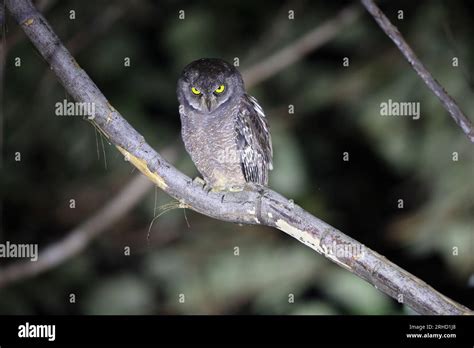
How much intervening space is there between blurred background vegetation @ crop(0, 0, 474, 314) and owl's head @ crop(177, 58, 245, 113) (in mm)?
1213

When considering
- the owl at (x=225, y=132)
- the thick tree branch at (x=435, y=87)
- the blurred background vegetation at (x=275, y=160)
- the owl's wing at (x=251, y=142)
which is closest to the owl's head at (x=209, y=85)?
the owl at (x=225, y=132)

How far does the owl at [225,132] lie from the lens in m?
3.42

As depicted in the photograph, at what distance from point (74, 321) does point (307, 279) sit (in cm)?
199

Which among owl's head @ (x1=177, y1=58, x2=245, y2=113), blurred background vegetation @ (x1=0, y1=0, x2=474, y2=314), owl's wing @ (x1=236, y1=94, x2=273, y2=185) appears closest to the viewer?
owl's head @ (x1=177, y1=58, x2=245, y2=113)

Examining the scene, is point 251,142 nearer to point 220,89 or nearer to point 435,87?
point 220,89

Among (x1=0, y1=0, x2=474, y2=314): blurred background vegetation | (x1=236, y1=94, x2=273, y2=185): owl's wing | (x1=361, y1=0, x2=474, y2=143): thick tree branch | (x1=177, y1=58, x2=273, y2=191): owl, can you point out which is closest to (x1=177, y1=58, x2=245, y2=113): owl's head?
(x1=177, y1=58, x2=273, y2=191): owl

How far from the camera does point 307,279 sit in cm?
466

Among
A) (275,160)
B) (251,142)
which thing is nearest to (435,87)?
(251,142)

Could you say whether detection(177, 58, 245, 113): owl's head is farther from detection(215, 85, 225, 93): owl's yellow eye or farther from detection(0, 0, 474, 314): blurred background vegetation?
detection(0, 0, 474, 314): blurred background vegetation

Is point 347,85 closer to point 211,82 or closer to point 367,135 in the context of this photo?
point 367,135

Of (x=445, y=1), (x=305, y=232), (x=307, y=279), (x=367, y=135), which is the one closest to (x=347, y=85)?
(x=367, y=135)

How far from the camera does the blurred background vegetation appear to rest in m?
4.54

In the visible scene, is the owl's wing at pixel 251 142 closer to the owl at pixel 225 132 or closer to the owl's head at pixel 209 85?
the owl at pixel 225 132

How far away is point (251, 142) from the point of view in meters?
3.53
